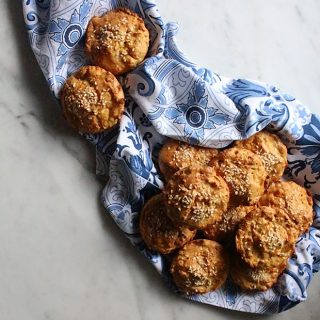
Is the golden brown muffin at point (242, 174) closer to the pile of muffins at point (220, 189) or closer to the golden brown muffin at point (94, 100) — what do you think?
the pile of muffins at point (220, 189)

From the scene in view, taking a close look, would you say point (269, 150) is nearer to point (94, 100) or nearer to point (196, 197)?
point (196, 197)

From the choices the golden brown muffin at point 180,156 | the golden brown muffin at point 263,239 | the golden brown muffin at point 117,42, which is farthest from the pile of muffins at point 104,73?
the golden brown muffin at point 263,239

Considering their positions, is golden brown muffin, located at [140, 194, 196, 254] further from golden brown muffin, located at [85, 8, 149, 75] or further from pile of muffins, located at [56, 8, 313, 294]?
golden brown muffin, located at [85, 8, 149, 75]

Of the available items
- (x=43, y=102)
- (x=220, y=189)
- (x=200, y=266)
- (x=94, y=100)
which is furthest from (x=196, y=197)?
(x=43, y=102)

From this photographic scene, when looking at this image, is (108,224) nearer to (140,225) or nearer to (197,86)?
(140,225)

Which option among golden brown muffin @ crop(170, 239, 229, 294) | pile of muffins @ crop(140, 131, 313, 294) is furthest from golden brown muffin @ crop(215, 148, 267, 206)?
golden brown muffin @ crop(170, 239, 229, 294)

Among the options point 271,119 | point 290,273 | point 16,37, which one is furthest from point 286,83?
point 16,37
